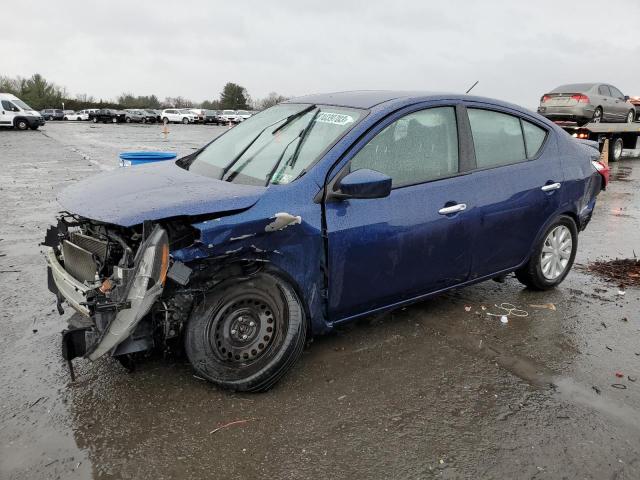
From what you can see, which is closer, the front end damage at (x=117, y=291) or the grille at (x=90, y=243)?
the front end damage at (x=117, y=291)

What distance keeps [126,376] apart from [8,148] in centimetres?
2048

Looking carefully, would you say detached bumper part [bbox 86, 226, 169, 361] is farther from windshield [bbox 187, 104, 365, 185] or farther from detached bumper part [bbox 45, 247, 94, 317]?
windshield [bbox 187, 104, 365, 185]

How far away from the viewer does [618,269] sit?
5621 mm

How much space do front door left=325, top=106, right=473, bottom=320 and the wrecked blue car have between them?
10mm

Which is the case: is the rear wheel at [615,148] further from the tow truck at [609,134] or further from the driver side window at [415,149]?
the driver side window at [415,149]

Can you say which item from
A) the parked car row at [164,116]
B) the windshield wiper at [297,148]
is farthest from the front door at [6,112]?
the windshield wiper at [297,148]

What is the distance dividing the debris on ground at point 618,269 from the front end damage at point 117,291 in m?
4.40

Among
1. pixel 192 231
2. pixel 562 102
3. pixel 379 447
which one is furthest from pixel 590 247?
pixel 562 102

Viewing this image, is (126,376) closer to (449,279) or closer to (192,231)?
(192,231)

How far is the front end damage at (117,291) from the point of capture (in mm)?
2693

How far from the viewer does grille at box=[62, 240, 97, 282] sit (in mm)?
3118

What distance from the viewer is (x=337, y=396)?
3.14m

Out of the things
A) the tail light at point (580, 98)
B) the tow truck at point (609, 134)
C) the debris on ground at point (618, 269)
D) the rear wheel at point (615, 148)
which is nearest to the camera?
the debris on ground at point (618, 269)

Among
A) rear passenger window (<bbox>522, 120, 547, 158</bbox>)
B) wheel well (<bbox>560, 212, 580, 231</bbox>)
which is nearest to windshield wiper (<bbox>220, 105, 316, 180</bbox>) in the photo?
rear passenger window (<bbox>522, 120, 547, 158</bbox>)
